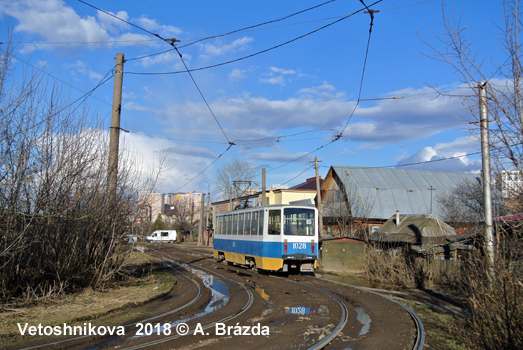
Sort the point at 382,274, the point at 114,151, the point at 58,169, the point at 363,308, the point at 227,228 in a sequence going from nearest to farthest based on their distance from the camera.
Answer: the point at 58,169 → the point at 363,308 → the point at 114,151 → the point at 382,274 → the point at 227,228

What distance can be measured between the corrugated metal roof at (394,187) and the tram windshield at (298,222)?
17775 millimetres

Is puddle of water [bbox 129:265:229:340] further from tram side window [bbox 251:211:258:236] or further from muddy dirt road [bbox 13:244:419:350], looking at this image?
tram side window [bbox 251:211:258:236]

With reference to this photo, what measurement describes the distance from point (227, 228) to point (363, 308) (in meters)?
13.6

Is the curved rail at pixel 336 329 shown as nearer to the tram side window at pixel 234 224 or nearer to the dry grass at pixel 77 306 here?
the dry grass at pixel 77 306

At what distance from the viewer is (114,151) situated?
12328 millimetres

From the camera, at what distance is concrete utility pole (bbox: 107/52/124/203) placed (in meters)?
11.9

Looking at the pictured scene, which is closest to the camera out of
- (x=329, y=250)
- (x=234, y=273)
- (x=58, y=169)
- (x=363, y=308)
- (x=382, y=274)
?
(x=58, y=169)

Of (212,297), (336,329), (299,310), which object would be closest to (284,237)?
(212,297)

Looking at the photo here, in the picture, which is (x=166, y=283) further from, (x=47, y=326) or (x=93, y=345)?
(x=93, y=345)

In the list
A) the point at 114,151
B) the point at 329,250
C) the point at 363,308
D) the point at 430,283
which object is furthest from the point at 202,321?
the point at 329,250

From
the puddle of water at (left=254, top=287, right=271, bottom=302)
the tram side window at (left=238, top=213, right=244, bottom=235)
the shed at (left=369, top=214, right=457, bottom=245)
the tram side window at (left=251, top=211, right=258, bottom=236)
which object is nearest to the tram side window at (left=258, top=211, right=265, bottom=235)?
the tram side window at (left=251, top=211, right=258, bottom=236)

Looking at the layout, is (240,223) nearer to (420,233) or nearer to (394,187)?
(420,233)

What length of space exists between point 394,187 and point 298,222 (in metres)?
25.5

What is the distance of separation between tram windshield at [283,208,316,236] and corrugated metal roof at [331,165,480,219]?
58.3ft
